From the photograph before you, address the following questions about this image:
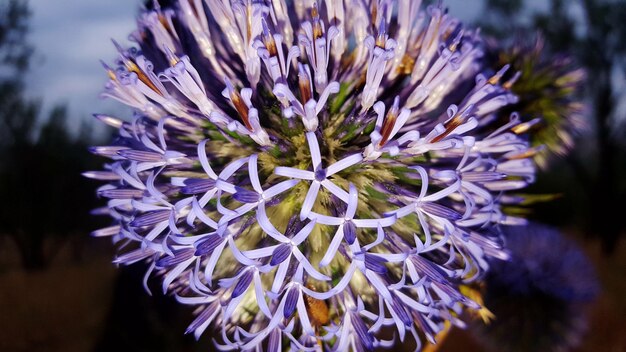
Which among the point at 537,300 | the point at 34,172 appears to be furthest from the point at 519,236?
the point at 34,172

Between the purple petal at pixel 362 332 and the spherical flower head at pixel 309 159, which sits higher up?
the spherical flower head at pixel 309 159

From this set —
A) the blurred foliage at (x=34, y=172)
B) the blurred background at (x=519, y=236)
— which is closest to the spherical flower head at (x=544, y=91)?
the blurred background at (x=519, y=236)

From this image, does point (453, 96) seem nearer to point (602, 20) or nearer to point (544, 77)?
point (544, 77)

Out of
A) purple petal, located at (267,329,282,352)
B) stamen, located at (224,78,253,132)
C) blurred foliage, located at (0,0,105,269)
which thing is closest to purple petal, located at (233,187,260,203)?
stamen, located at (224,78,253,132)

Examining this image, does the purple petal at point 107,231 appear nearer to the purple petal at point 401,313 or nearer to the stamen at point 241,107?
the stamen at point 241,107

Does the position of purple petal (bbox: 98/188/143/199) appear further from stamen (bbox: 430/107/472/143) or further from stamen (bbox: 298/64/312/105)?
stamen (bbox: 430/107/472/143)

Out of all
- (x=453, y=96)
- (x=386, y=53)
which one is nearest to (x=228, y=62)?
(x=386, y=53)
